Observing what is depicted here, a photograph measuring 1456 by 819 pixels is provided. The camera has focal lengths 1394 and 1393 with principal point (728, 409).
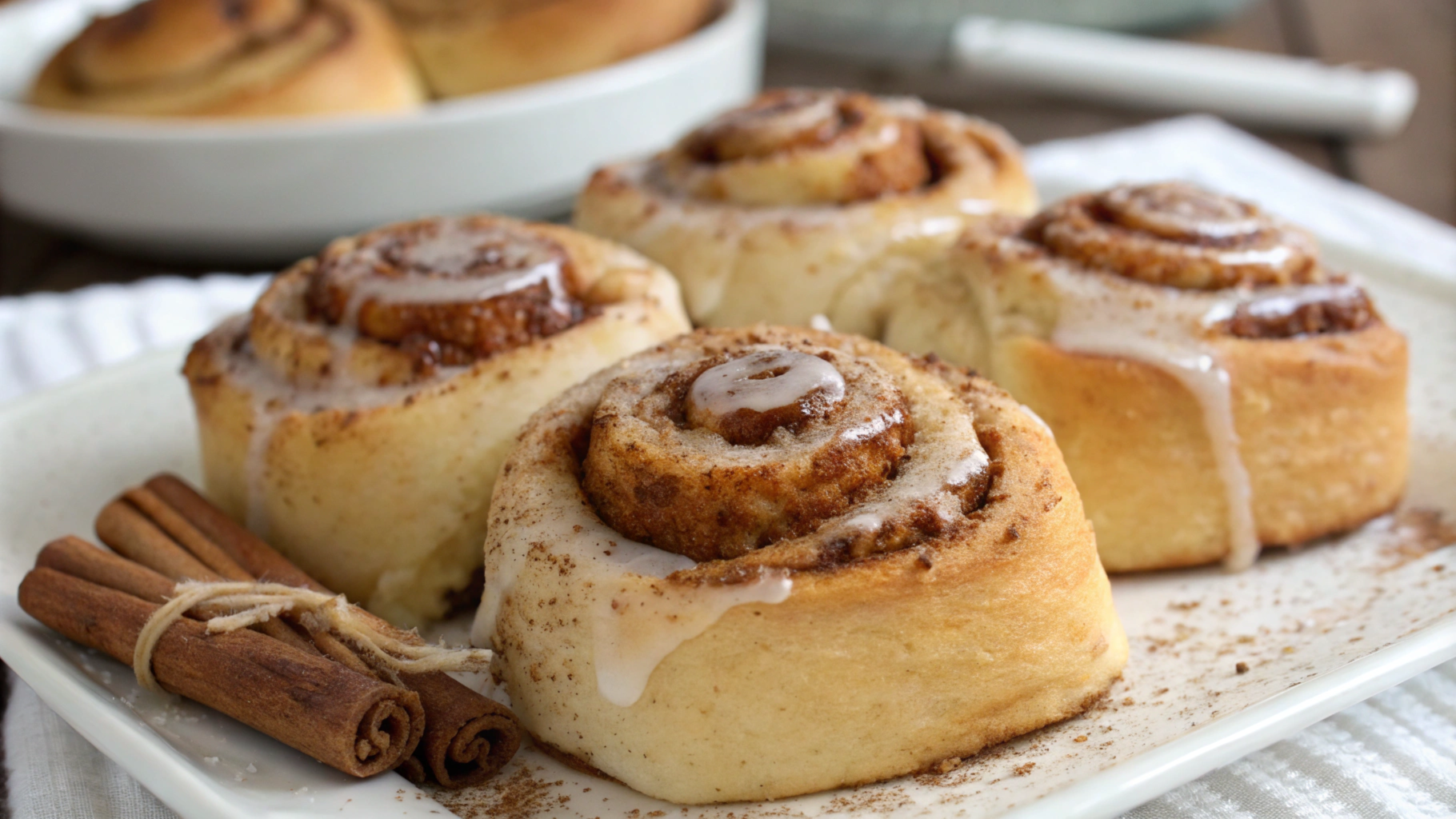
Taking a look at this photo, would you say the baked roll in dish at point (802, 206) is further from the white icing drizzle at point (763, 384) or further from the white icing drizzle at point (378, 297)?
the white icing drizzle at point (763, 384)

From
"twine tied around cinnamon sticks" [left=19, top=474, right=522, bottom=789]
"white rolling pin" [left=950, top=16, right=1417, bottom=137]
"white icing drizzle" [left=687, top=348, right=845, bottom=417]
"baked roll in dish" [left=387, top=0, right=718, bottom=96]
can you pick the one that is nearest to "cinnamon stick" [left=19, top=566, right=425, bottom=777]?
"twine tied around cinnamon sticks" [left=19, top=474, right=522, bottom=789]

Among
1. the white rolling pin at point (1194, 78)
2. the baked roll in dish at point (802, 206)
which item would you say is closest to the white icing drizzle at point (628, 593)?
the baked roll in dish at point (802, 206)

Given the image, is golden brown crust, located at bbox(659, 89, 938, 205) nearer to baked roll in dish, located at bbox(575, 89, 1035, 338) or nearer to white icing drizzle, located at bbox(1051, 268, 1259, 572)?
baked roll in dish, located at bbox(575, 89, 1035, 338)

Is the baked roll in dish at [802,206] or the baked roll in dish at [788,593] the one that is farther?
the baked roll in dish at [802,206]

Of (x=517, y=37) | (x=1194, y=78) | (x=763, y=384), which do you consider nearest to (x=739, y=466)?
(x=763, y=384)

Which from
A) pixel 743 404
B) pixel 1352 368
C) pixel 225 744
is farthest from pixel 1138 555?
pixel 225 744

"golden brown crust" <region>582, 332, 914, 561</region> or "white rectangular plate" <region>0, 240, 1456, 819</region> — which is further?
"golden brown crust" <region>582, 332, 914, 561</region>

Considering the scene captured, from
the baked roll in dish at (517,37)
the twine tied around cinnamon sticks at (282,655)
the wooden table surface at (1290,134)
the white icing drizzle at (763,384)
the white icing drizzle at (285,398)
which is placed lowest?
the wooden table surface at (1290,134)

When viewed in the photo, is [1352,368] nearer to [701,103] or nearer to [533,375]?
[533,375]
